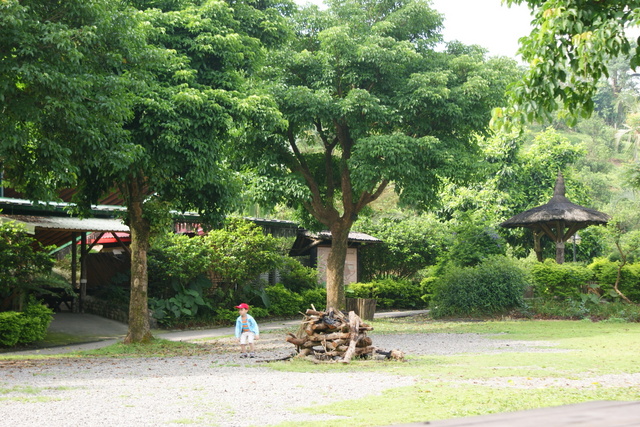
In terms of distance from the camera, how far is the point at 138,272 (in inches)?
584

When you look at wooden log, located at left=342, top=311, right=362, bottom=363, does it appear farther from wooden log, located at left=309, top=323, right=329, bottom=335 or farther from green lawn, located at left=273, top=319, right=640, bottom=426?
wooden log, located at left=309, top=323, right=329, bottom=335

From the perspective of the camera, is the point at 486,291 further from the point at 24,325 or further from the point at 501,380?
the point at 24,325

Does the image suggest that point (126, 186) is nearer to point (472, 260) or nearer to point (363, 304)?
point (363, 304)

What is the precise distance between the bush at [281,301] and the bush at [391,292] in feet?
11.2

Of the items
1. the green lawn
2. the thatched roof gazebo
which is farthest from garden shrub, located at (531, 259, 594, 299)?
the green lawn

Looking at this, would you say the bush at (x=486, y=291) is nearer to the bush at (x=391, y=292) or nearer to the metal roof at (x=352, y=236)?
the bush at (x=391, y=292)

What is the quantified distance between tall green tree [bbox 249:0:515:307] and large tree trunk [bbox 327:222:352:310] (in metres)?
0.03

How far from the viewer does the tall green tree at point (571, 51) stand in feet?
19.6

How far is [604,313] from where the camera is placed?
22.4 m

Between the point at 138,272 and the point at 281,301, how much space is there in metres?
9.90

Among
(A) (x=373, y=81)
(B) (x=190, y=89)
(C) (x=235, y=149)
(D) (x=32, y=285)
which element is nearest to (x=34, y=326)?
(D) (x=32, y=285)

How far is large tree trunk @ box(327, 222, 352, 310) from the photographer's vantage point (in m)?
21.7

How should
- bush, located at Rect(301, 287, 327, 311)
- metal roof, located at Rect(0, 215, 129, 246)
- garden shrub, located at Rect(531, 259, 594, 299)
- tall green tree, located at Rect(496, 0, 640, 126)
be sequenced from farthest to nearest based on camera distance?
bush, located at Rect(301, 287, 327, 311) → garden shrub, located at Rect(531, 259, 594, 299) → metal roof, located at Rect(0, 215, 129, 246) → tall green tree, located at Rect(496, 0, 640, 126)

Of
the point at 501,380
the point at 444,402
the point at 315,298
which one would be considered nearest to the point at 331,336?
the point at 501,380
